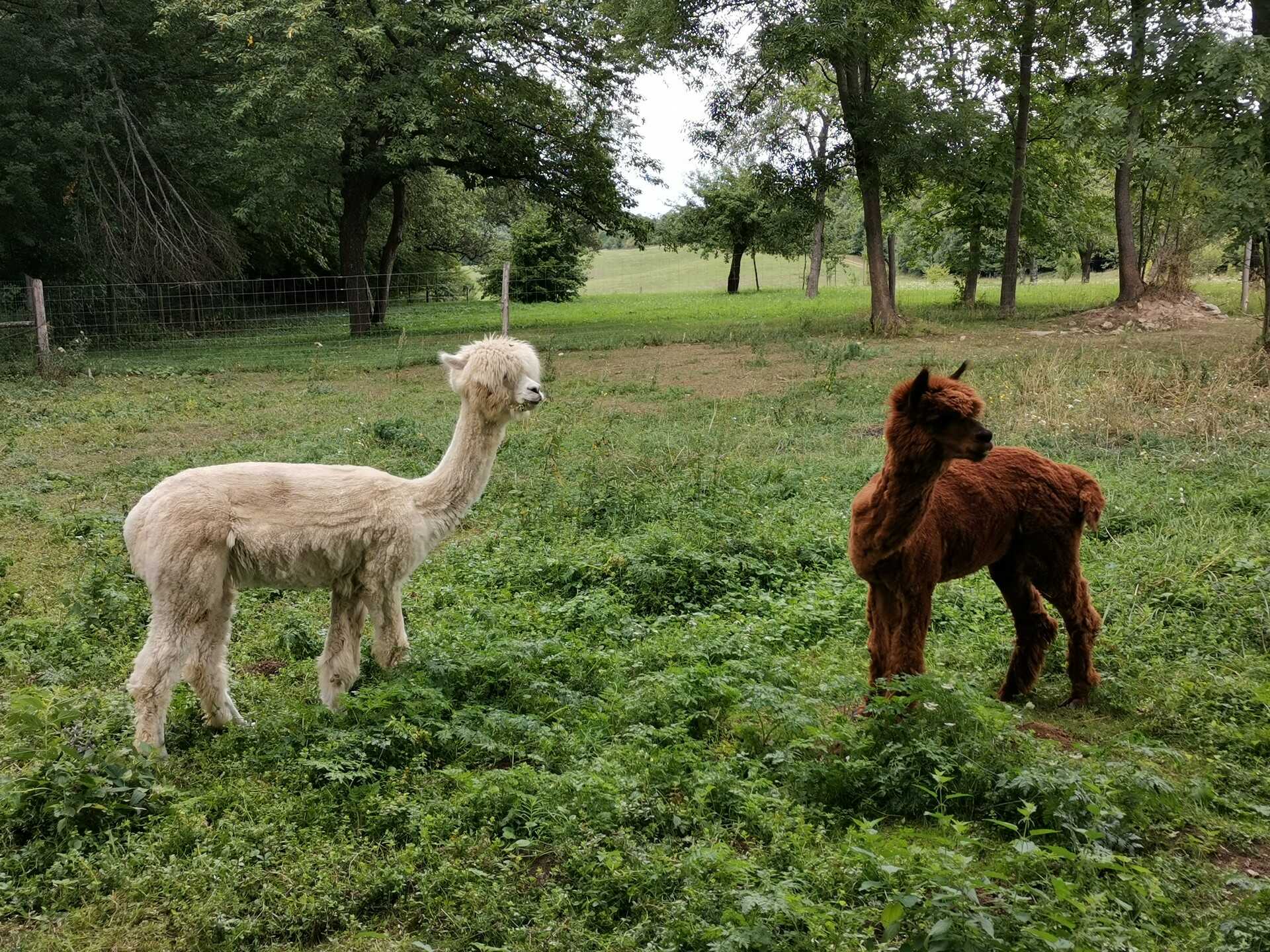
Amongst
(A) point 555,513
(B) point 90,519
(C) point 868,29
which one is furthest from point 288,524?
(C) point 868,29

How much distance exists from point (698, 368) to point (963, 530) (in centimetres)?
1348

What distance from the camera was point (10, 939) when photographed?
340 centimetres

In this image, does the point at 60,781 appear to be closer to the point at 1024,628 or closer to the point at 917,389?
the point at 917,389

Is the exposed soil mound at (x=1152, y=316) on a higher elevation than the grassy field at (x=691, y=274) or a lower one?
lower

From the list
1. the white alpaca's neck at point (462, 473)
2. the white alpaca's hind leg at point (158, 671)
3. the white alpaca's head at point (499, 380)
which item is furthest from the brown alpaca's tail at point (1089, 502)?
the white alpaca's hind leg at point (158, 671)

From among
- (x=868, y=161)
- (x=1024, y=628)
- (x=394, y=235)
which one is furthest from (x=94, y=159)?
(x=1024, y=628)

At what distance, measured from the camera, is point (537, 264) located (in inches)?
1655

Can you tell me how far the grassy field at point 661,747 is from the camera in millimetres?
3443

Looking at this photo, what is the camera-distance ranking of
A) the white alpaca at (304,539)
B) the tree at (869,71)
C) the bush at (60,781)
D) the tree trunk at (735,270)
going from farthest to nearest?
the tree trunk at (735,270), the tree at (869,71), the white alpaca at (304,539), the bush at (60,781)

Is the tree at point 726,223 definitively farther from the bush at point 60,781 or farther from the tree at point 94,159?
the bush at point 60,781

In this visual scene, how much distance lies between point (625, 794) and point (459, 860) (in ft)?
2.51

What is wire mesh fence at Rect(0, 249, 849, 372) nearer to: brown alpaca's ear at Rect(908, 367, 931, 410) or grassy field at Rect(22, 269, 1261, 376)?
grassy field at Rect(22, 269, 1261, 376)

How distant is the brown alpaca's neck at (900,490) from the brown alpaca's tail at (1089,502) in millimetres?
1075

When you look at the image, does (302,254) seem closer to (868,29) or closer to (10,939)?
(868,29)
